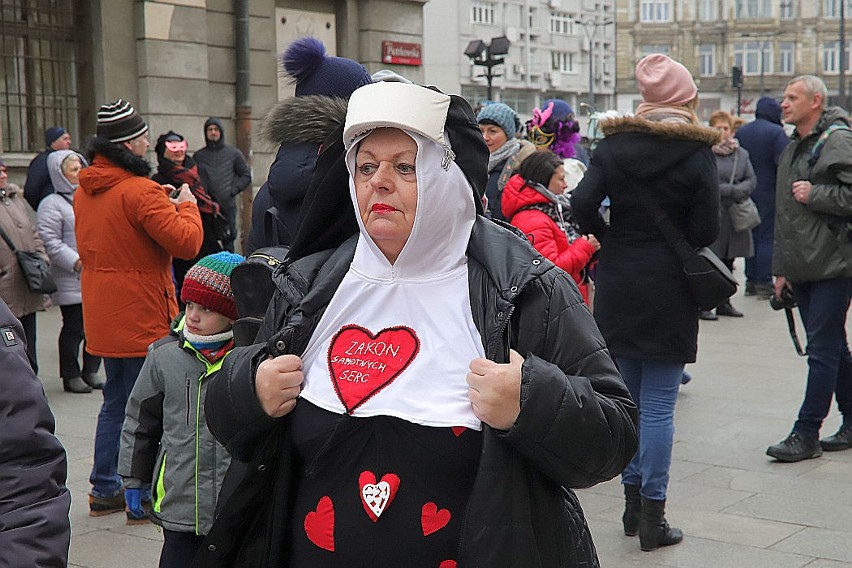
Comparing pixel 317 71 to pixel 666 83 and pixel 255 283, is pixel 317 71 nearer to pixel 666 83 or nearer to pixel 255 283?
pixel 255 283

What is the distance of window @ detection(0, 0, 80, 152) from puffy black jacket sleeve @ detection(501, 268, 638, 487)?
13.2m

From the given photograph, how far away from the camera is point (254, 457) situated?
2.75m

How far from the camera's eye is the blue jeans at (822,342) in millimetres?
6738

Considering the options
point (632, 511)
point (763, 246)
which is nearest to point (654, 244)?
point (632, 511)

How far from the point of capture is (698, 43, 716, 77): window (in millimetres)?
88688

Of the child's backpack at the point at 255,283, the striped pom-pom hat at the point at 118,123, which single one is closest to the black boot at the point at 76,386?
the striped pom-pom hat at the point at 118,123

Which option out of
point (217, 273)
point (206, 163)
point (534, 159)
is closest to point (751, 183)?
point (206, 163)

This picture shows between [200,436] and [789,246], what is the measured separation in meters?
4.03

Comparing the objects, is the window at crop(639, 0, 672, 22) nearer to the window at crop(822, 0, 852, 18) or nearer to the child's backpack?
the window at crop(822, 0, 852, 18)

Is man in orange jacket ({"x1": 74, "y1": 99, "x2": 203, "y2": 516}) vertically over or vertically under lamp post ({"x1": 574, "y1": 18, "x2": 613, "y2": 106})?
under

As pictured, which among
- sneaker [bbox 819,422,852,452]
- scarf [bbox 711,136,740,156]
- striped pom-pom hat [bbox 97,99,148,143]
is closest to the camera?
striped pom-pom hat [bbox 97,99,148,143]

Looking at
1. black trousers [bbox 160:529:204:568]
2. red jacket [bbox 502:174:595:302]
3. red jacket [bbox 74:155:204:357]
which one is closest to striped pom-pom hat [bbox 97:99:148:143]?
red jacket [bbox 74:155:204:357]

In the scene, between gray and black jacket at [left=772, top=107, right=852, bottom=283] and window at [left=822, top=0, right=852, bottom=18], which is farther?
window at [left=822, top=0, right=852, bottom=18]

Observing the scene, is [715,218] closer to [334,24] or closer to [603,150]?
[603,150]
